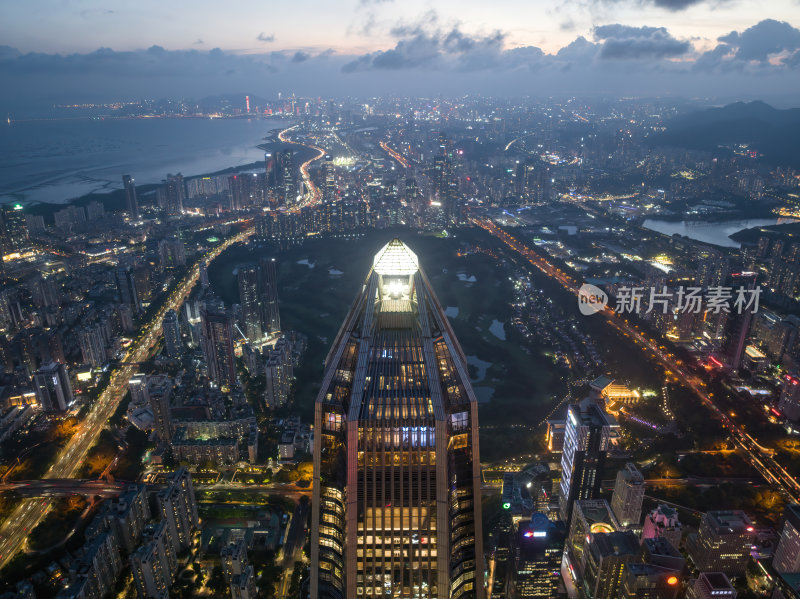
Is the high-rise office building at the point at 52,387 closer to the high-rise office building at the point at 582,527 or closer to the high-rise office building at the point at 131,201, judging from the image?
the high-rise office building at the point at 582,527

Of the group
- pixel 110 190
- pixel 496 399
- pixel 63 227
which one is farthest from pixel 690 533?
pixel 110 190

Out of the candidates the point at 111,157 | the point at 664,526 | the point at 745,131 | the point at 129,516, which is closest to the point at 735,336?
the point at 664,526

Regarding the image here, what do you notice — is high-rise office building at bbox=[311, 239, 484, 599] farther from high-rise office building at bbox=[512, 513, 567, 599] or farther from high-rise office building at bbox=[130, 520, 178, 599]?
high-rise office building at bbox=[130, 520, 178, 599]

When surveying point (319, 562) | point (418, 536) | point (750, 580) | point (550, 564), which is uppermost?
point (418, 536)

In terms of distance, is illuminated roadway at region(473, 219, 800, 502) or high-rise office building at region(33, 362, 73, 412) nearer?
illuminated roadway at region(473, 219, 800, 502)

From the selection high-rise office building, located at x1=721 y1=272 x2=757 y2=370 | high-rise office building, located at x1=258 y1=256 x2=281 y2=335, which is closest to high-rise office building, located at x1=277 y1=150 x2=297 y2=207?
high-rise office building, located at x1=258 y1=256 x2=281 y2=335

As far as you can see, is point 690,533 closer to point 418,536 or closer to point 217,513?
point 418,536
